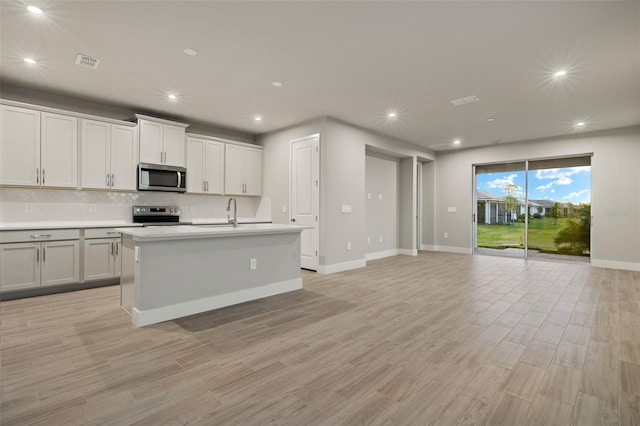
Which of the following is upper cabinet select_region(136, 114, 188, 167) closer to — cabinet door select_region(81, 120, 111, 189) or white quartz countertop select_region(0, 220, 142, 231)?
cabinet door select_region(81, 120, 111, 189)

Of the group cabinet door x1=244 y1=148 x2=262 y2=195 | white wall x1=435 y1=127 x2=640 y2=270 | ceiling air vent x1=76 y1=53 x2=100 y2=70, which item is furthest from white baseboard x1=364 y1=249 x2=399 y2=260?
ceiling air vent x1=76 y1=53 x2=100 y2=70

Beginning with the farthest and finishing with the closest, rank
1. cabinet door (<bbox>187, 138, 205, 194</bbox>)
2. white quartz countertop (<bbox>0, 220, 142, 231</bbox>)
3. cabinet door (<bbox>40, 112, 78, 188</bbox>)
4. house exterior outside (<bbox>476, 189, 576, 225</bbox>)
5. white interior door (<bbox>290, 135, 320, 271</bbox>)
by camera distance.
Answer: house exterior outside (<bbox>476, 189, 576, 225</bbox>) → cabinet door (<bbox>187, 138, 205, 194</bbox>) → white interior door (<bbox>290, 135, 320, 271</bbox>) → cabinet door (<bbox>40, 112, 78, 188</bbox>) → white quartz countertop (<bbox>0, 220, 142, 231</bbox>)

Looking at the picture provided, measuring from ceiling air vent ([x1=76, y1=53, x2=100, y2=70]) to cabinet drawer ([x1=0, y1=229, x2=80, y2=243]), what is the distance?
214 centimetres

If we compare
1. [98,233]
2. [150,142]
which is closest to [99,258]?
[98,233]

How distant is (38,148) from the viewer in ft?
13.6

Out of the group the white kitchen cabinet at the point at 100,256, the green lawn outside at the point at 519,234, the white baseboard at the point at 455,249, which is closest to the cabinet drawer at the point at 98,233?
the white kitchen cabinet at the point at 100,256

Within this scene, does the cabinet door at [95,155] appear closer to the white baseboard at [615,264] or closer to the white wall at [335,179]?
the white wall at [335,179]

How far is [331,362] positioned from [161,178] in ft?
14.3

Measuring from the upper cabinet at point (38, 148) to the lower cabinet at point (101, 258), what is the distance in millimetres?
915

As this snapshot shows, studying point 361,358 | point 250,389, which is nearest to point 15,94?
point 250,389

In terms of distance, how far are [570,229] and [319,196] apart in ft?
20.3

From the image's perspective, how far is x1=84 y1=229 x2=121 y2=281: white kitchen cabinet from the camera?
4277 millimetres

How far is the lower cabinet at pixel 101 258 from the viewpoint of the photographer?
428 cm

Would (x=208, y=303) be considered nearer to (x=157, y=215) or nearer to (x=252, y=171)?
(x=157, y=215)
